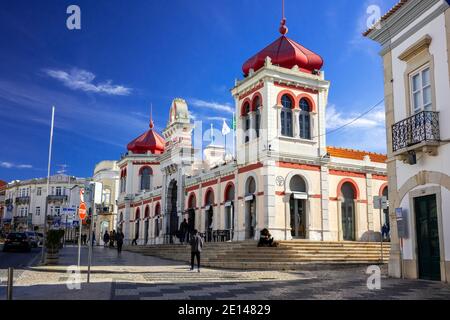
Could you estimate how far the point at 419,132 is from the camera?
44.7 ft

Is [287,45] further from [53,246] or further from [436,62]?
[53,246]

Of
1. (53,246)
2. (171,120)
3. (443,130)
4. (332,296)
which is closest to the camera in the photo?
(332,296)

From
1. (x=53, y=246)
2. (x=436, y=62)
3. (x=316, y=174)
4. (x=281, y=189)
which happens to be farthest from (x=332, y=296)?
(x=316, y=174)

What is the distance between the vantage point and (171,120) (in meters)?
40.0

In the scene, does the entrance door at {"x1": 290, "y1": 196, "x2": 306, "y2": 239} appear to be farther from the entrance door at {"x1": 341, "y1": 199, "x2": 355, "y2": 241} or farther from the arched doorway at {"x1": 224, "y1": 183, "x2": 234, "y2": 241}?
the arched doorway at {"x1": 224, "y1": 183, "x2": 234, "y2": 241}

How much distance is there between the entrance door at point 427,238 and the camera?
1334 centimetres

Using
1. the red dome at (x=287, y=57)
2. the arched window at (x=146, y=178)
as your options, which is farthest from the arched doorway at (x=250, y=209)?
the arched window at (x=146, y=178)

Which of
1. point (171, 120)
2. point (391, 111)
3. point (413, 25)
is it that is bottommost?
point (391, 111)

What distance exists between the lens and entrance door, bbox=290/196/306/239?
26.1 metres

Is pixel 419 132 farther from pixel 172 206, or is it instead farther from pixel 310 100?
pixel 172 206

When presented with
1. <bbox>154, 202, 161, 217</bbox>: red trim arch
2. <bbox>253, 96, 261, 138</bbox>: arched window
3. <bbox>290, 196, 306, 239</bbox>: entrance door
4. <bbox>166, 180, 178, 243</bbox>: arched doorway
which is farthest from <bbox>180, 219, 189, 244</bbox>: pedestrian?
<bbox>154, 202, 161, 217</bbox>: red trim arch

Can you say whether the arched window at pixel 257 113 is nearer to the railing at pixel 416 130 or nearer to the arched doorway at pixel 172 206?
the arched doorway at pixel 172 206

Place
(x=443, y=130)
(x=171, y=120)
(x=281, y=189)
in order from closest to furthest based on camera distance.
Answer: (x=443, y=130), (x=281, y=189), (x=171, y=120)
